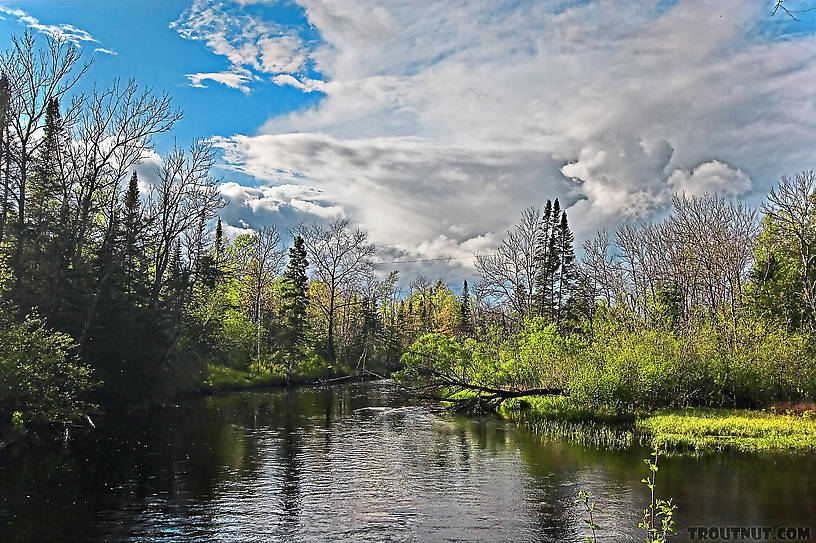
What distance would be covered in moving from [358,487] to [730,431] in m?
14.7

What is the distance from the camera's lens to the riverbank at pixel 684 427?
20.8 meters

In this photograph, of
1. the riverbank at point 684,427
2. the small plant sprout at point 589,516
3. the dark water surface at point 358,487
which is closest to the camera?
the small plant sprout at point 589,516

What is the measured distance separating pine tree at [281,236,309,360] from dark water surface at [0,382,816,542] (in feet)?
93.8

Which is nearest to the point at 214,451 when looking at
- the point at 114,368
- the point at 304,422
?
the point at 304,422

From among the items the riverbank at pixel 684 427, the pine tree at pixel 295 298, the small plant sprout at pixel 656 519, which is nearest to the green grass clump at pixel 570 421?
the riverbank at pixel 684 427

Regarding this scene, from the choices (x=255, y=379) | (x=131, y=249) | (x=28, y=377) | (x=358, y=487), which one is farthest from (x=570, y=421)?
(x=255, y=379)

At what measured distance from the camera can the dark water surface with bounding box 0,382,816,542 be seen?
497 inches

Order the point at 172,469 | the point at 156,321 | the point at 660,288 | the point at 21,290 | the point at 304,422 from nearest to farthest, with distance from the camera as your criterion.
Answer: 1. the point at 172,469
2. the point at 21,290
3. the point at 304,422
4. the point at 156,321
5. the point at 660,288

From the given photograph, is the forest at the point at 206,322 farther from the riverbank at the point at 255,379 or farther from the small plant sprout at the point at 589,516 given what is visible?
the small plant sprout at the point at 589,516

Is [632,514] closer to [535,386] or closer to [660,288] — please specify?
[535,386]

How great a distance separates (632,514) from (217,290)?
38.5 metres

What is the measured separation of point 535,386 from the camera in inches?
1270

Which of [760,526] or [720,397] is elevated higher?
[720,397]

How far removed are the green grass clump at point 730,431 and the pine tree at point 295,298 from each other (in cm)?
3516
